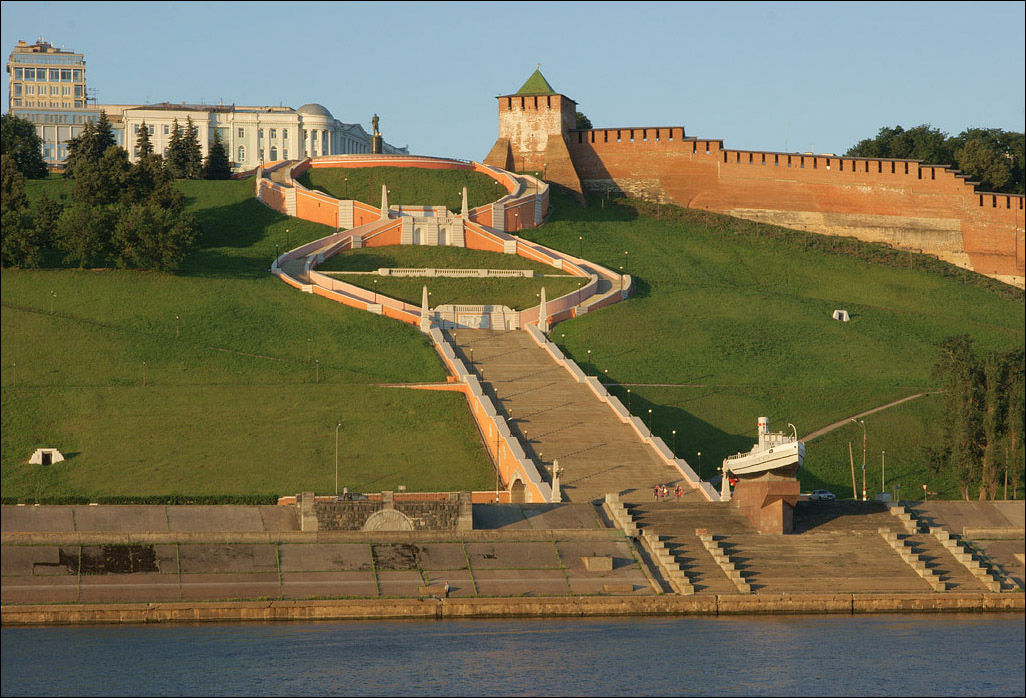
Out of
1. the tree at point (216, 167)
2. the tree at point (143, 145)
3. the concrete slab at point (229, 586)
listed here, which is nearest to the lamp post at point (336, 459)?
the concrete slab at point (229, 586)

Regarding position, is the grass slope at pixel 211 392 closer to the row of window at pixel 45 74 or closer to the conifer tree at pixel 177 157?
the conifer tree at pixel 177 157

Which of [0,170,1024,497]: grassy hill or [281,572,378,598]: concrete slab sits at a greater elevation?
[0,170,1024,497]: grassy hill

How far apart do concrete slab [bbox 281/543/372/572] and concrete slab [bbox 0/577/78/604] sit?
19.5 ft

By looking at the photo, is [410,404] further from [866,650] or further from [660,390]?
[866,650]

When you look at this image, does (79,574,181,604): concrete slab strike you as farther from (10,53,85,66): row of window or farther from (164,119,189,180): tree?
(10,53,85,66): row of window

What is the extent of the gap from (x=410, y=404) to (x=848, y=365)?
2231 centimetres

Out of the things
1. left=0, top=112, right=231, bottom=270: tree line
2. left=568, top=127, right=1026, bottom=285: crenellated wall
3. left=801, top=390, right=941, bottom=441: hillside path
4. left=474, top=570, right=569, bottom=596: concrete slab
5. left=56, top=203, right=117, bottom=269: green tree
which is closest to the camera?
left=474, top=570, right=569, bottom=596: concrete slab

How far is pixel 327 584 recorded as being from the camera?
145ft

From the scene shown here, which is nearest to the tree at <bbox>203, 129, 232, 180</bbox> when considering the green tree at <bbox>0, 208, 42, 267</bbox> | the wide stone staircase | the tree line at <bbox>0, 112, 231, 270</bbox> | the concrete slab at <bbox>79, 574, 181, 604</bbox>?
the tree line at <bbox>0, 112, 231, 270</bbox>

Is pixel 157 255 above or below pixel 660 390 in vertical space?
above

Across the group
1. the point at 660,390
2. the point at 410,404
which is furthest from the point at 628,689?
the point at 660,390

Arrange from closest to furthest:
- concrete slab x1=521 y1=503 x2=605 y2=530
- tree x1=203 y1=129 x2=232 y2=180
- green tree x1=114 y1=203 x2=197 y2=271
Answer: concrete slab x1=521 y1=503 x2=605 y2=530 < green tree x1=114 y1=203 x2=197 y2=271 < tree x1=203 y1=129 x2=232 y2=180

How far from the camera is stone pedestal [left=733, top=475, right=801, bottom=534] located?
50.8m

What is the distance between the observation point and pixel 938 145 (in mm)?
111438
